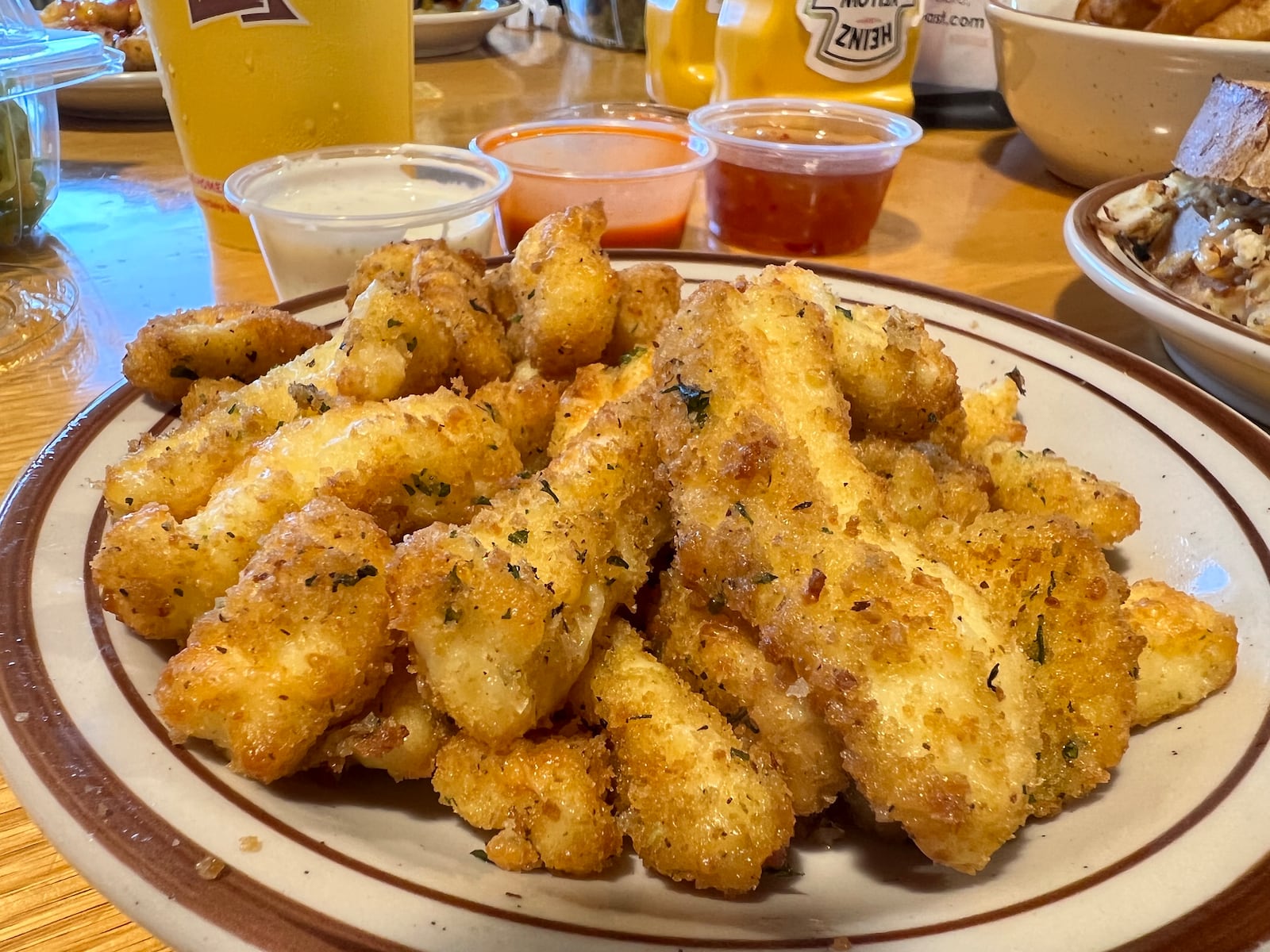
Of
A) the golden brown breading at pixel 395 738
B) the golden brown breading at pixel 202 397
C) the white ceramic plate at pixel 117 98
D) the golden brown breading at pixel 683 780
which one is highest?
the golden brown breading at pixel 202 397

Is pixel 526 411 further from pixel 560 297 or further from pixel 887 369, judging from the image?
pixel 887 369

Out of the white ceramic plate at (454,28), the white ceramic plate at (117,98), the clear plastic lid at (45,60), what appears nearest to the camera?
the clear plastic lid at (45,60)

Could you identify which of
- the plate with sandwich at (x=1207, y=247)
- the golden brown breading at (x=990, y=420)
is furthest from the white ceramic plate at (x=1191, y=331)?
the golden brown breading at (x=990, y=420)

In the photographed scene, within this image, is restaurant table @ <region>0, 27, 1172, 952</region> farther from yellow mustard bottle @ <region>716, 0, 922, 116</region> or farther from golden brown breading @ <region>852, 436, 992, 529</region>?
golden brown breading @ <region>852, 436, 992, 529</region>

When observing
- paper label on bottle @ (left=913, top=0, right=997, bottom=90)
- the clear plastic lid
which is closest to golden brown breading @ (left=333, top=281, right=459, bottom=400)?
the clear plastic lid

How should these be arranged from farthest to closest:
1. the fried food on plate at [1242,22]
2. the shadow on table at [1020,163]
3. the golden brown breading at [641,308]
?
the shadow on table at [1020,163]
the fried food on plate at [1242,22]
the golden brown breading at [641,308]

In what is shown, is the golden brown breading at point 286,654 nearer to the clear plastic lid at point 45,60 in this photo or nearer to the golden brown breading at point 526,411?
the golden brown breading at point 526,411

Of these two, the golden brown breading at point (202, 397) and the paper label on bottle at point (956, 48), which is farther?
the paper label on bottle at point (956, 48)

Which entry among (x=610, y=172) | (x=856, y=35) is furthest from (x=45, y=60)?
(x=856, y=35)
